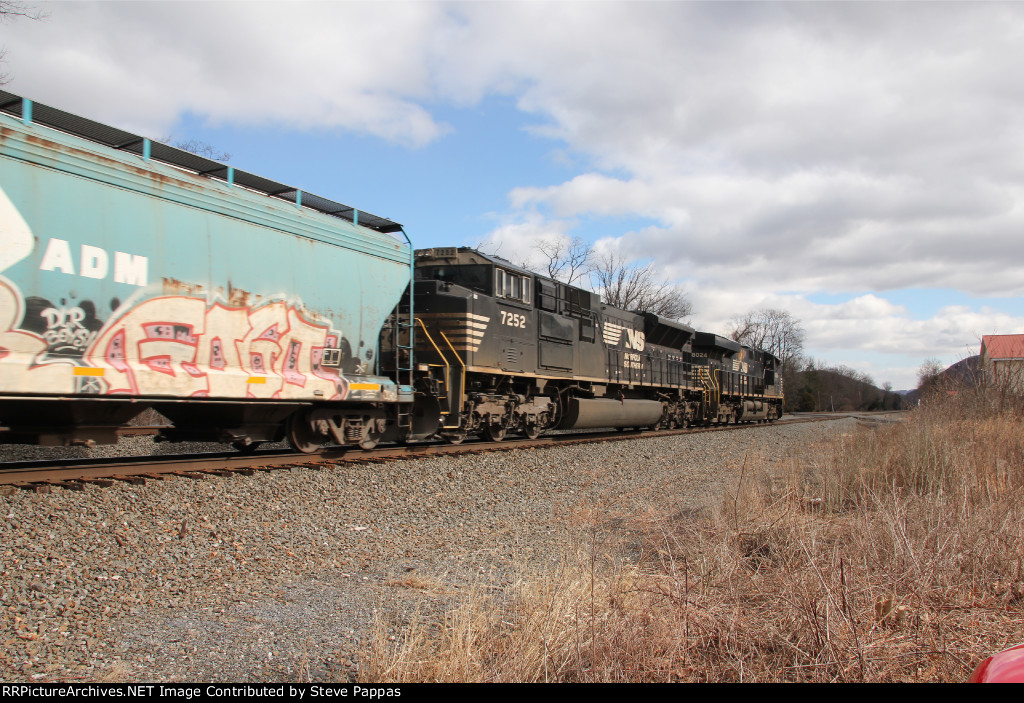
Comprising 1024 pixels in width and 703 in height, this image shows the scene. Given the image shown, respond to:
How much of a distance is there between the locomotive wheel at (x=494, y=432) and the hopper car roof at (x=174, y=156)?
4.30 m

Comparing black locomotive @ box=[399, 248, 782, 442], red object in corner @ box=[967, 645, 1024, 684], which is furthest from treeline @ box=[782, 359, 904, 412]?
red object in corner @ box=[967, 645, 1024, 684]

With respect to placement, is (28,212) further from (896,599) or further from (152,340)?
(896,599)

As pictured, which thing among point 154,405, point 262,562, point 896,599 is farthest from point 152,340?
point 896,599

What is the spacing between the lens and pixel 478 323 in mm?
11102

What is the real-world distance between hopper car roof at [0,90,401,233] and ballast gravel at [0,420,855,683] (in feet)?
10.9

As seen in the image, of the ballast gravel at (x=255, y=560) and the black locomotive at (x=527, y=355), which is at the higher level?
the black locomotive at (x=527, y=355)

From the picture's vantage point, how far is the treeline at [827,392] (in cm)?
6788

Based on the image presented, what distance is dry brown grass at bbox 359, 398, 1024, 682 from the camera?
3166 mm

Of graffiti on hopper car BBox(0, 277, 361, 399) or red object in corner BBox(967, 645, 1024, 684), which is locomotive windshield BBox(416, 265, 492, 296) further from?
red object in corner BBox(967, 645, 1024, 684)

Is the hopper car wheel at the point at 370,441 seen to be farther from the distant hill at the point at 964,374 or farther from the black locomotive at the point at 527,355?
the distant hill at the point at 964,374

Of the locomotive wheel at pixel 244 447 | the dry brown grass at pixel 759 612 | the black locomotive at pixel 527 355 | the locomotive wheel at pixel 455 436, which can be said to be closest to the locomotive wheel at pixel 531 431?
the black locomotive at pixel 527 355

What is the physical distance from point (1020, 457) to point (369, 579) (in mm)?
8575

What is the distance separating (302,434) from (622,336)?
32.6 ft

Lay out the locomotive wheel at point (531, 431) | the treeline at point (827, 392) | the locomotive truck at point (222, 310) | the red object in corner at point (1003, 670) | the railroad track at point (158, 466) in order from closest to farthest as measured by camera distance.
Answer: the red object in corner at point (1003, 670), the locomotive truck at point (222, 310), the railroad track at point (158, 466), the locomotive wheel at point (531, 431), the treeline at point (827, 392)
